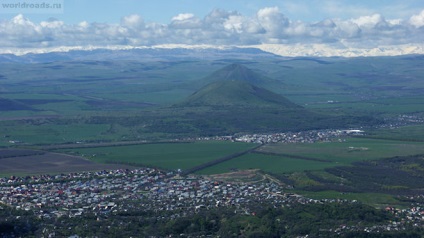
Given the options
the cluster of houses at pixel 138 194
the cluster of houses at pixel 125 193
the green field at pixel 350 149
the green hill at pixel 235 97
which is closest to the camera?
the cluster of houses at pixel 138 194

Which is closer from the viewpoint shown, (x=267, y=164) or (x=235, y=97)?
(x=267, y=164)

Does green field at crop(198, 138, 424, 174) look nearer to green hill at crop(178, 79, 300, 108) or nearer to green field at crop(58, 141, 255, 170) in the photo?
green field at crop(58, 141, 255, 170)

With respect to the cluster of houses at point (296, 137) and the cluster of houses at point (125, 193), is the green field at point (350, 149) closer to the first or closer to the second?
the cluster of houses at point (296, 137)

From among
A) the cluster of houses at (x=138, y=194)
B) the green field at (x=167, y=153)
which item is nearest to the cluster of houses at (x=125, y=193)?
the cluster of houses at (x=138, y=194)

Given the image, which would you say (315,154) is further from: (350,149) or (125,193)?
(125,193)

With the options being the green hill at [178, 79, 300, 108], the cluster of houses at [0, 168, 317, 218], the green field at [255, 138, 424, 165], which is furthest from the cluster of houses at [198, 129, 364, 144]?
the green hill at [178, 79, 300, 108]

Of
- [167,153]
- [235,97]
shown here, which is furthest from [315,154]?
[235,97]

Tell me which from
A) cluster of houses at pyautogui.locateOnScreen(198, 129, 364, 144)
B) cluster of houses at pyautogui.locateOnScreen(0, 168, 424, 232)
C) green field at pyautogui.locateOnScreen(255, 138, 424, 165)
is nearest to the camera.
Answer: cluster of houses at pyautogui.locateOnScreen(0, 168, 424, 232)
